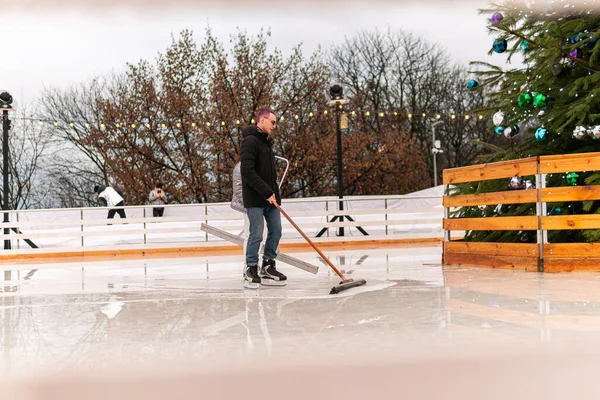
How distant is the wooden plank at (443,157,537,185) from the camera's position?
22.5 feet

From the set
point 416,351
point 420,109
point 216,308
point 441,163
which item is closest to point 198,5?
point 416,351

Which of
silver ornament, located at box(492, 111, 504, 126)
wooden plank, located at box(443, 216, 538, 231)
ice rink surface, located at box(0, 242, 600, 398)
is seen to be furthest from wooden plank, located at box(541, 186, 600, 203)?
silver ornament, located at box(492, 111, 504, 126)

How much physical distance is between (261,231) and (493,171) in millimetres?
2887

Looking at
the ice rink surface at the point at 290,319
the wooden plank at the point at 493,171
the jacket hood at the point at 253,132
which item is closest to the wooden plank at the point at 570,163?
the wooden plank at the point at 493,171

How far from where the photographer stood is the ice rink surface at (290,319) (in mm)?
2785

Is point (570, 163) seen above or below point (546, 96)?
below

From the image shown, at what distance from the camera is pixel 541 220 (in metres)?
6.67

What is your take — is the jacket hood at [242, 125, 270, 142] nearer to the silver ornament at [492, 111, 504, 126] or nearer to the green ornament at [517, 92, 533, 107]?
the green ornament at [517, 92, 533, 107]

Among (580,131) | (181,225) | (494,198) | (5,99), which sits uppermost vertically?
(5,99)

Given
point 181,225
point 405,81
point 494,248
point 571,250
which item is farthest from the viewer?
A: point 405,81

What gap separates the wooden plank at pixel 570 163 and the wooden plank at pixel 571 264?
0.86 meters

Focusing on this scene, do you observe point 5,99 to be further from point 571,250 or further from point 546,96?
point 571,250

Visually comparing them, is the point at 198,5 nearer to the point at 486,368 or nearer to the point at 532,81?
the point at 486,368

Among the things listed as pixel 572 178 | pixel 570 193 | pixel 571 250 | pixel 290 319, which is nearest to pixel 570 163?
pixel 572 178
